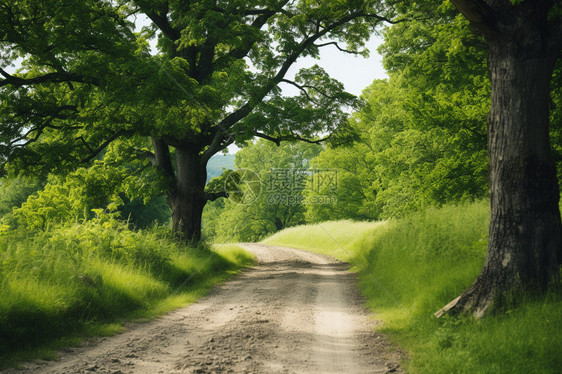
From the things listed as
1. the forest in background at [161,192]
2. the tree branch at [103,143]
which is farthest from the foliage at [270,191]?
the tree branch at [103,143]

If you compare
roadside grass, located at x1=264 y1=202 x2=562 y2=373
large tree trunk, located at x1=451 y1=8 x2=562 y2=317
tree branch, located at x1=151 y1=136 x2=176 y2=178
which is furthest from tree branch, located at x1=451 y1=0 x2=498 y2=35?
tree branch, located at x1=151 y1=136 x2=176 y2=178

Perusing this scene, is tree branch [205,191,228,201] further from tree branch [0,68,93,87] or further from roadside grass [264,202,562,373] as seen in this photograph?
roadside grass [264,202,562,373]

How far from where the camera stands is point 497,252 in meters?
6.05

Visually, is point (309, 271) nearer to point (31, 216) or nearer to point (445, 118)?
point (445, 118)

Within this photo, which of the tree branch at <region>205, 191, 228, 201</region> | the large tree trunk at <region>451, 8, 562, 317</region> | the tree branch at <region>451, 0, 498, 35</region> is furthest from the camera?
the tree branch at <region>205, 191, 228, 201</region>

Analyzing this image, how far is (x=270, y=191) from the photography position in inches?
2098

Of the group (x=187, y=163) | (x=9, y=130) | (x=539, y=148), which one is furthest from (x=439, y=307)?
(x=9, y=130)

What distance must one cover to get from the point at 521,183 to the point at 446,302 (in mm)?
2342

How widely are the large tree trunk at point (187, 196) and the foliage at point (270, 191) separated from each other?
31.2m

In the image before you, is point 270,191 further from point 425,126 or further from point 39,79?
point 39,79

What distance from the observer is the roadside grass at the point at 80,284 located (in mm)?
6016

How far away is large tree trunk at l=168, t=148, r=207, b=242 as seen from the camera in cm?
1797

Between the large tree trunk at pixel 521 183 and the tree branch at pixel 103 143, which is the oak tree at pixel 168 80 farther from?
the large tree trunk at pixel 521 183

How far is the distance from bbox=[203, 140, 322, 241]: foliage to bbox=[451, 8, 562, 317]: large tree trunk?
43291 mm
